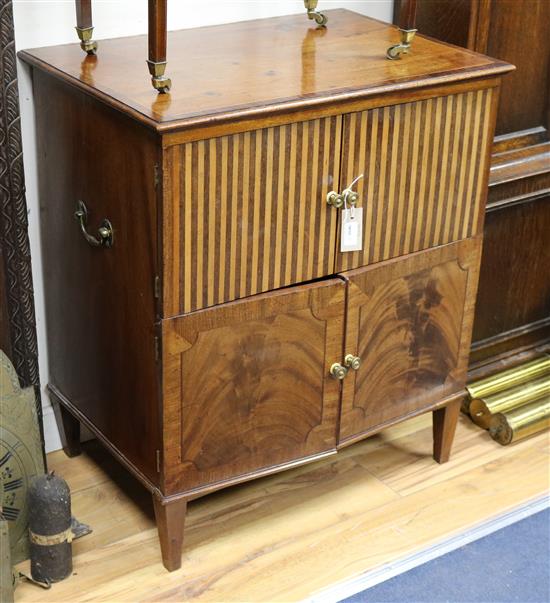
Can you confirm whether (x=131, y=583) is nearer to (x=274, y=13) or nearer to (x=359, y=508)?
(x=359, y=508)

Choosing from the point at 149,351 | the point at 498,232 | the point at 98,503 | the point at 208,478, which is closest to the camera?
the point at 149,351

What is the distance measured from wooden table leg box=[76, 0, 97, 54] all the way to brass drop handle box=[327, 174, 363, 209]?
1.79 feet

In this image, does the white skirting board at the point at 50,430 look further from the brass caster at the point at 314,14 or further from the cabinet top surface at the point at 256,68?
the brass caster at the point at 314,14

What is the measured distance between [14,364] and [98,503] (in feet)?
1.25

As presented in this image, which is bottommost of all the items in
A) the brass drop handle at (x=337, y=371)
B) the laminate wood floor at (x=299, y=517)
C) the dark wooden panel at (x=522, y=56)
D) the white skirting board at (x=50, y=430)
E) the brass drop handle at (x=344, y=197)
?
the laminate wood floor at (x=299, y=517)

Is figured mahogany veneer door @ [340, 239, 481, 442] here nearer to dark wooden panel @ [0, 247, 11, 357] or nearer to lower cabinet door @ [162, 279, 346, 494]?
lower cabinet door @ [162, 279, 346, 494]

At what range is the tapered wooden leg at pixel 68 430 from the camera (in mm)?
2352

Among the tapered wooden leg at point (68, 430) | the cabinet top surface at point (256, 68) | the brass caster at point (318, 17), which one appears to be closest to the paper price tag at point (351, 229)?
the cabinet top surface at point (256, 68)

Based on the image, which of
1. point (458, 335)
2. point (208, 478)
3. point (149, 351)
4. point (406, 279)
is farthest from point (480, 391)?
point (149, 351)

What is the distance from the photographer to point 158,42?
1.70m

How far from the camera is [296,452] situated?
2.12 m

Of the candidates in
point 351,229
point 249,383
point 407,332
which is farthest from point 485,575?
point 351,229

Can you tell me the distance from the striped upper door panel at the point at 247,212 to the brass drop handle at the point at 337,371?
223 millimetres

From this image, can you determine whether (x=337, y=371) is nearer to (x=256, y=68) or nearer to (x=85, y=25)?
(x=256, y=68)
